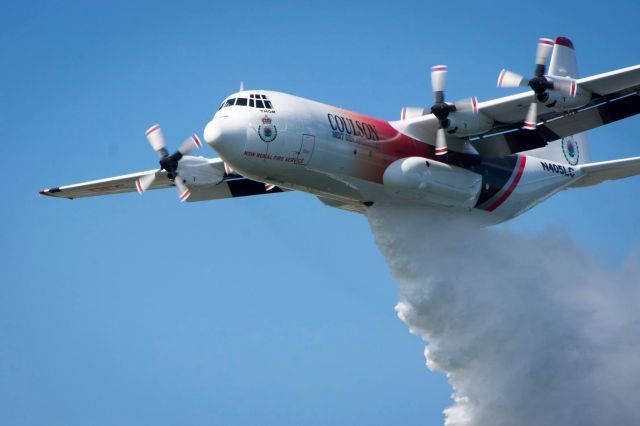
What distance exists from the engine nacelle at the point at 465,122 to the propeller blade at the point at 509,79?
1113 mm

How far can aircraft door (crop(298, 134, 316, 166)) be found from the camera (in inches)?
965

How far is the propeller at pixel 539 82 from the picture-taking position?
24125 mm

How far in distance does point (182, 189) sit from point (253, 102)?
382 centimetres

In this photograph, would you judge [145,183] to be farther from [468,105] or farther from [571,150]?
[571,150]

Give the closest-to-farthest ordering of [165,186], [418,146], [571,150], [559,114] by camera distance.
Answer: [559,114] → [418,146] → [165,186] → [571,150]

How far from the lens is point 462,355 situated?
25828 mm

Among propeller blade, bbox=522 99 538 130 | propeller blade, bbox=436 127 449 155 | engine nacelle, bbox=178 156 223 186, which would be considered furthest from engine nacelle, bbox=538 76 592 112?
engine nacelle, bbox=178 156 223 186

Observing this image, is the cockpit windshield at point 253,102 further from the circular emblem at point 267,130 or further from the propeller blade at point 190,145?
the propeller blade at point 190,145

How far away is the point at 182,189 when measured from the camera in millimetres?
26891

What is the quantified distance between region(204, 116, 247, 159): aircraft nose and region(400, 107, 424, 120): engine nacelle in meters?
4.77

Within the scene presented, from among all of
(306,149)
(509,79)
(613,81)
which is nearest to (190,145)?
(306,149)

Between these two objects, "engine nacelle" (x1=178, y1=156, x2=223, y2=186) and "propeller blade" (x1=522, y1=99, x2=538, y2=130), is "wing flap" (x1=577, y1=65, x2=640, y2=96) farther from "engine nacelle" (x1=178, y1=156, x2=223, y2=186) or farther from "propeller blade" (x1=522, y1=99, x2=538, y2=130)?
"engine nacelle" (x1=178, y1=156, x2=223, y2=186)

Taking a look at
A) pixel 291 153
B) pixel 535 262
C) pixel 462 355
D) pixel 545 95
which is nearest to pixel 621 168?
pixel 535 262

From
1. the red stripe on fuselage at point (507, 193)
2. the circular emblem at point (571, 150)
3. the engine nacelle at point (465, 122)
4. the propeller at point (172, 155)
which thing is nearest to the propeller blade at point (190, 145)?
the propeller at point (172, 155)
